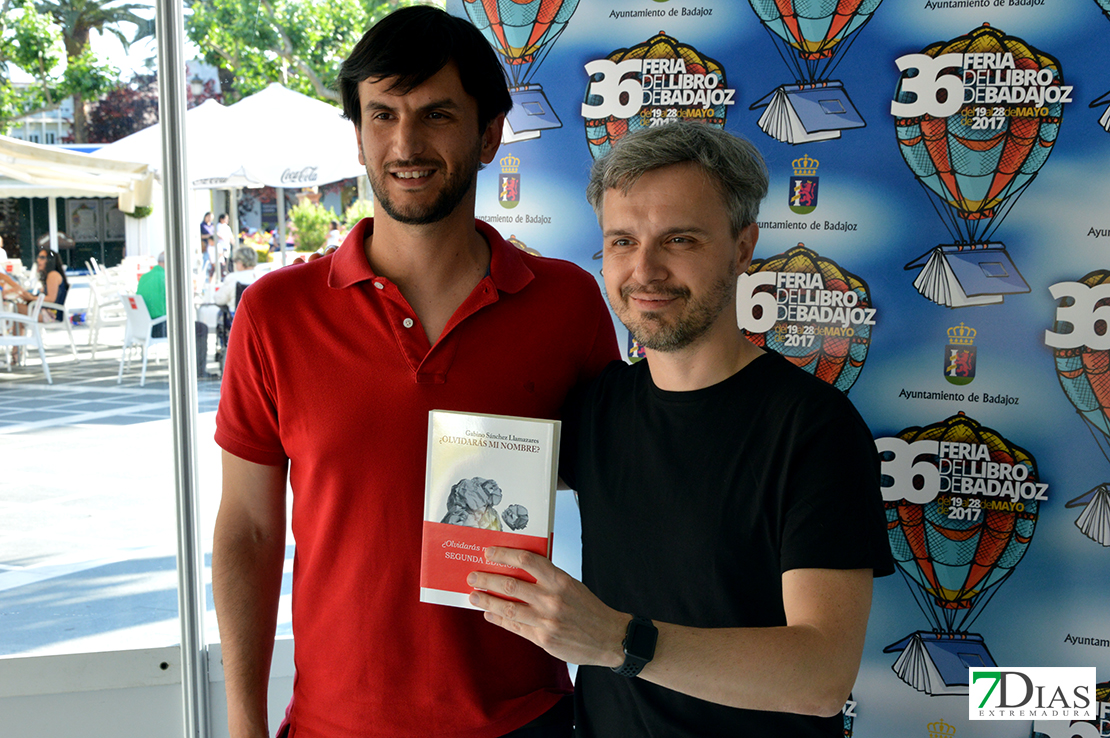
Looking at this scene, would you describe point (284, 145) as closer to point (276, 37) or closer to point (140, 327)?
point (276, 37)

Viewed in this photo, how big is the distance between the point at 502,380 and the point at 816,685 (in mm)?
764

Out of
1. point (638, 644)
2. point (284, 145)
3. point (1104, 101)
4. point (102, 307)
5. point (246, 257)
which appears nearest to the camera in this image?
point (638, 644)

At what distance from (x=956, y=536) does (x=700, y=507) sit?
4.89 ft

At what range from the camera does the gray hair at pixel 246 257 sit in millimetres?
3842

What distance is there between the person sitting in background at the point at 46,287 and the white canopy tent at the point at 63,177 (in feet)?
0.18

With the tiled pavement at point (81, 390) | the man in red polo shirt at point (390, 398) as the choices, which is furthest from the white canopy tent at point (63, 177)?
the man in red polo shirt at point (390, 398)

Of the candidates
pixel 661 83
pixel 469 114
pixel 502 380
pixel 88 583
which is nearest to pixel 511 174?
pixel 661 83

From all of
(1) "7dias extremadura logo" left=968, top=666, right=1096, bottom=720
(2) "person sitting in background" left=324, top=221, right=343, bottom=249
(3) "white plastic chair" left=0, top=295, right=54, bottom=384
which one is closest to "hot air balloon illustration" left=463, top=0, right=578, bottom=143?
(2) "person sitting in background" left=324, top=221, right=343, bottom=249

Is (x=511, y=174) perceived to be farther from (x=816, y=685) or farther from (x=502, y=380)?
(x=816, y=685)

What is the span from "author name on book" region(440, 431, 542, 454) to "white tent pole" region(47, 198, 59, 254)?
2.73 metres

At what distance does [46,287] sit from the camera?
3361 millimetres

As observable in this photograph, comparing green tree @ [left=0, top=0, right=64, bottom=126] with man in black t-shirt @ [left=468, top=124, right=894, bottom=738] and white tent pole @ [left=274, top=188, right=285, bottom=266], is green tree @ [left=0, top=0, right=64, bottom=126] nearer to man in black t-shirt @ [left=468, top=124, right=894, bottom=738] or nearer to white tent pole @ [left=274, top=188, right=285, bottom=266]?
white tent pole @ [left=274, top=188, right=285, bottom=266]

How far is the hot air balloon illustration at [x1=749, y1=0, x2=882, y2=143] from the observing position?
2.49 meters

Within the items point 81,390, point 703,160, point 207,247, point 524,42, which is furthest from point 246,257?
point 703,160
